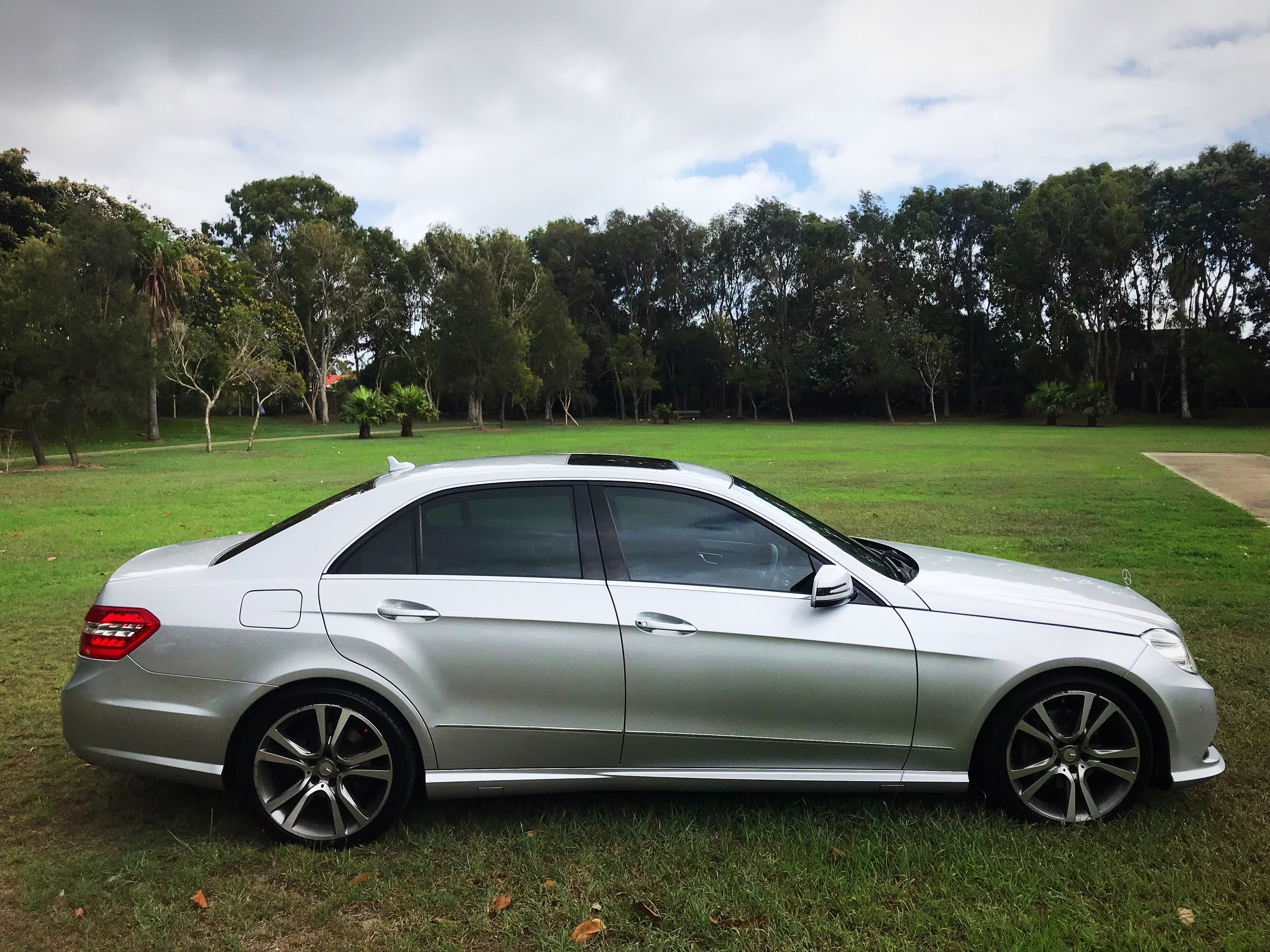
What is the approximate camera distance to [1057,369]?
179 ft

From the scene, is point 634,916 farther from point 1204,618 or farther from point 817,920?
point 1204,618

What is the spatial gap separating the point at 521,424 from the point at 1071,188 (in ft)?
120

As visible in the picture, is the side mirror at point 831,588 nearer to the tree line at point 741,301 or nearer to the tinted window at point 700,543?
the tinted window at point 700,543

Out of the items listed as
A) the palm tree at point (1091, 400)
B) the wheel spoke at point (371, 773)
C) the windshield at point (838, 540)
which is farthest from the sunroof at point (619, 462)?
the palm tree at point (1091, 400)

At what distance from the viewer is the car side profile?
348 cm

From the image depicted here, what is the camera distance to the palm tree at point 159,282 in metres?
38.0

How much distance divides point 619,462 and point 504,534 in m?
0.69

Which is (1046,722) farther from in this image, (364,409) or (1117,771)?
(364,409)

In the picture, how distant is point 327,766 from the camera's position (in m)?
3.51

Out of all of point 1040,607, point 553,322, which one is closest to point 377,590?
point 1040,607

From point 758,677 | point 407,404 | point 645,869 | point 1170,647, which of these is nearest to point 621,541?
point 758,677

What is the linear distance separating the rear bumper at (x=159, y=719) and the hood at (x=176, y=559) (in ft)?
1.37

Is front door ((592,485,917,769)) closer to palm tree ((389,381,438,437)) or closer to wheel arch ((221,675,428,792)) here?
wheel arch ((221,675,428,792))

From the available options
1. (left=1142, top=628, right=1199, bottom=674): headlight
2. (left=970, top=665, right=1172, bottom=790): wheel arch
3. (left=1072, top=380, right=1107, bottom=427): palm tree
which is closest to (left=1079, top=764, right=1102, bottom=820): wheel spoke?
(left=970, top=665, right=1172, bottom=790): wheel arch
